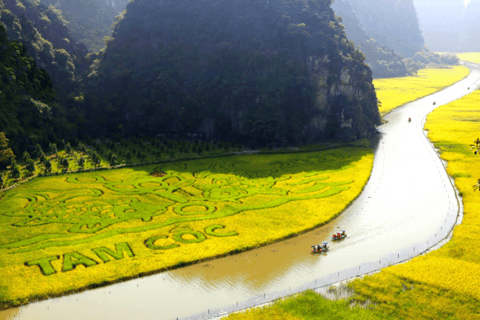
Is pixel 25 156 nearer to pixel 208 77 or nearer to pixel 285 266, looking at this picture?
pixel 208 77

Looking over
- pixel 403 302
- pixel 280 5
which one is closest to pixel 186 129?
pixel 280 5

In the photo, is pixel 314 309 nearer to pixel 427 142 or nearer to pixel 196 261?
pixel 196 261

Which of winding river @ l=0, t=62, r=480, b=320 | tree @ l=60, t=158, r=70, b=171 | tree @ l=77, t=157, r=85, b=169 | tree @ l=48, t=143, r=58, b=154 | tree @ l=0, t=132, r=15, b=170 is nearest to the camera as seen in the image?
winding river @ l=0, t=62, r=480, b=320

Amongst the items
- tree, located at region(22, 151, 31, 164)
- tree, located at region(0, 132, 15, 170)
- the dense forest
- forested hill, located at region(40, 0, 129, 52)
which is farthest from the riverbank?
forested hill, located at region(40, 0, 129, 52)

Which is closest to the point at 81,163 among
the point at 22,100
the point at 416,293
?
the point at 22,100

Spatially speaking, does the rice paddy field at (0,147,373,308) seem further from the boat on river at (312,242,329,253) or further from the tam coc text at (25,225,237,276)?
the boat on river at (312,242,329,253)

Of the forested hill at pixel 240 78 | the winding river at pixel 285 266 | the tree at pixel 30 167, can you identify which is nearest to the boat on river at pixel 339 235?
the winding river at pixel 285 266

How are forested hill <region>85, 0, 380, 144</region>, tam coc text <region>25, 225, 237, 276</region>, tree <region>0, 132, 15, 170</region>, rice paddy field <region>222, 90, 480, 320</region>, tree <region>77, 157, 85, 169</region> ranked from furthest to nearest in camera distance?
forested hill <region>85, 0, 380, 144</region>
tree <region>77, 157, 85, 169</region>
tree <region>0, 132, 15, 170</region>
tam coc text <region>25, 225, 237, 276</region>
rice paddy field <region>222, 90, 480, 320</region>
